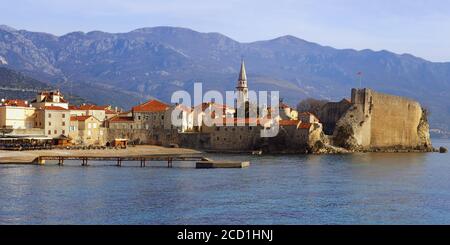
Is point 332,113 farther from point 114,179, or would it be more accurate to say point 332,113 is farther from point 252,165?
point 114,179

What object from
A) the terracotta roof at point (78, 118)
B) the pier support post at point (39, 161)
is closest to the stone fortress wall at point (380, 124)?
the terracotta roof at point (78, 118)

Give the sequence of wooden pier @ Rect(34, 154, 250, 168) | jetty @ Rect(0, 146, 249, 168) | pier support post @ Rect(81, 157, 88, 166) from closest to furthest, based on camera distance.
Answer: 1. wooden pier @ Rect(34, 154, 250, 168)
2. jetty @ Rect(0, 146, 249, 168)
3. pier support post @ Rect(81, 157, 88, 166)

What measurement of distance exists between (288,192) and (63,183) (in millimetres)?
17258

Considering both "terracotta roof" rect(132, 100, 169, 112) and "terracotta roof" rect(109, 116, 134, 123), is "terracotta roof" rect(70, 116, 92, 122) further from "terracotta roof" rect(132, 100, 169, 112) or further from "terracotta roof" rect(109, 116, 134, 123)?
"terracotta roof" rect(132, 100, 169, 112)

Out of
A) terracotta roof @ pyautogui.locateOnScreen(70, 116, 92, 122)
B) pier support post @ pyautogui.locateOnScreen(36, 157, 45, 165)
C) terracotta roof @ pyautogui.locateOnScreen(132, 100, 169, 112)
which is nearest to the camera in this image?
pier support post @ pyautogui.locateOnScreen(36, 157, 45, 165)

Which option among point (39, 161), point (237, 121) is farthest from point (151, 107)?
point (39, 161)

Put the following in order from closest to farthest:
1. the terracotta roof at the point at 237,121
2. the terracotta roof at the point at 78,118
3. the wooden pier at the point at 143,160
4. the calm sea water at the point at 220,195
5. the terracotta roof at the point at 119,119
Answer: the calm sea water at the point at 220,195, the wooden pier at the point at 143,160, the terracotta roof at the point at 78,118, the terracotta roof at the point at 237,121, the terracotta roof at the point at 119,119

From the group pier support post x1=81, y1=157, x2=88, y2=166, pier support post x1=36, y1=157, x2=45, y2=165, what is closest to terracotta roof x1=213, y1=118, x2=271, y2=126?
pier support post x1=81, y1=157, x2=88, y2=166

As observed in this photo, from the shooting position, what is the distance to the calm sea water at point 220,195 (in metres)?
38.0

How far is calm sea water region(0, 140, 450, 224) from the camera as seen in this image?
37969 mm

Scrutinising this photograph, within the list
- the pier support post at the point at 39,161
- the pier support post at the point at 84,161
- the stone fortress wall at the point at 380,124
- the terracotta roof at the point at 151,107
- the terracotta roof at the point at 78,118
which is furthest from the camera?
the stone fortress wall at the point at 380,124

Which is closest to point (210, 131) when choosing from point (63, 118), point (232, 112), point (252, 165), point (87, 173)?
point (232, 112)

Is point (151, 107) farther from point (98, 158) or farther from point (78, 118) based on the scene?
point (98, 158)

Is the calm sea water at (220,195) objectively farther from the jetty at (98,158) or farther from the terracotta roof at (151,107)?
the terracotta roof at (151,107)
